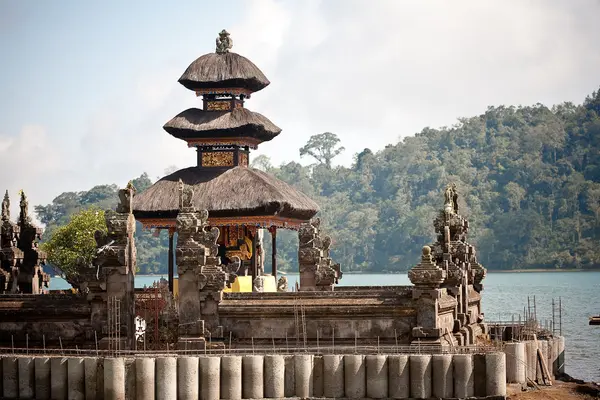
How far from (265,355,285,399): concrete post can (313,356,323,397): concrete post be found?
0.87 m

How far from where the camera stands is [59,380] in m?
37.1

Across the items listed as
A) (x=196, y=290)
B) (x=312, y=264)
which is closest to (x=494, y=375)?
(x=196, y=290)

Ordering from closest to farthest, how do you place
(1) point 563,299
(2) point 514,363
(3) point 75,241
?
(2) point 514,363
(3) point 75,241
(1) point 563,299

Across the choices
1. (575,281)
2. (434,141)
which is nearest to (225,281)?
(575,281)

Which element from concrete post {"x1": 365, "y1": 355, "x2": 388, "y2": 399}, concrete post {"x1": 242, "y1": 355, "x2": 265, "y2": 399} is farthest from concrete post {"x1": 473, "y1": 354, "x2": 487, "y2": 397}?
concrete post {"x1": 242, "y1": 355, "x2": 265, "y2": 399}

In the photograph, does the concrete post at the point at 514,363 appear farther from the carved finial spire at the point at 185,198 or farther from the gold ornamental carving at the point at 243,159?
the gold ornamental carving at the point at 243,159

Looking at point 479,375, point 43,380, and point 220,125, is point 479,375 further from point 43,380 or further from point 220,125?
point 220,125

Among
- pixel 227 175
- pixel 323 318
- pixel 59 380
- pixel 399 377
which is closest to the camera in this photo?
pixel 399 377

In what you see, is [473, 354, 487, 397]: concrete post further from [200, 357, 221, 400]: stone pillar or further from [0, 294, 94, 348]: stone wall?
[0, 294, 94, 348]: stone wall

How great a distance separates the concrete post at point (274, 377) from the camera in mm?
36281

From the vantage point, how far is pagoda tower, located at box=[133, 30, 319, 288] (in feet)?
186

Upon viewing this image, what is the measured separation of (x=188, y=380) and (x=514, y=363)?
32.5 feet

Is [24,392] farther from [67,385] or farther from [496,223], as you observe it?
[496,223]

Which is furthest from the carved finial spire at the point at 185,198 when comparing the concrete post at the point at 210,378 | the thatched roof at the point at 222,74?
the thatched roof at the point at 222,74
